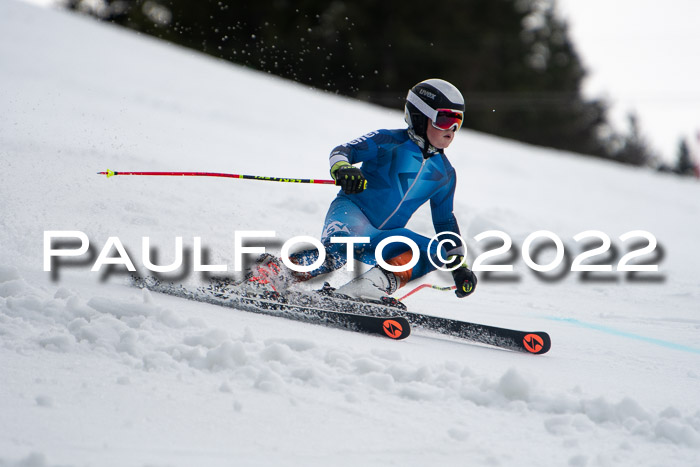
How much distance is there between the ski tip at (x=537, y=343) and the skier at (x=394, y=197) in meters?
0.52

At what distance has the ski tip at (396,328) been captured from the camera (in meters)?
3.46

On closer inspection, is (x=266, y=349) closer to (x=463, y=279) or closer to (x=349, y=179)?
(x=349, y=179)

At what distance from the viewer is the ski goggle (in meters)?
3.87

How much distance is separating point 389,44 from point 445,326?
2303 cm

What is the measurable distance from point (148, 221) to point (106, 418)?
3.47 metres

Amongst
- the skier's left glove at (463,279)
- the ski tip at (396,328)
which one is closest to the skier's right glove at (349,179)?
the ski tip at (396,328)

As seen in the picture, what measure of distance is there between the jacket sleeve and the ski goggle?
1.10ft

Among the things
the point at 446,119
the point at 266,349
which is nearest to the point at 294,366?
the point at 266,349

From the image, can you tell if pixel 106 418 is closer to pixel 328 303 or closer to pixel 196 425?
pixel 196 425

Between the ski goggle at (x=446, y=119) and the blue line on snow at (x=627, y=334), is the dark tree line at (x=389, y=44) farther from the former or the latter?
the ski goggle at (x=446, y=119)

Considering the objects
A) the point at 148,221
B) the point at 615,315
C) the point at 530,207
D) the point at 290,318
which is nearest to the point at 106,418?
the point at 290,318

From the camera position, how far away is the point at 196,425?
7.11 feet

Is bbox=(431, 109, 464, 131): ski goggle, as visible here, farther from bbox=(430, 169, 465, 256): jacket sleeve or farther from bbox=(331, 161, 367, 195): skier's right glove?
bbox=(331, 161, 367, 195): skier's right glove

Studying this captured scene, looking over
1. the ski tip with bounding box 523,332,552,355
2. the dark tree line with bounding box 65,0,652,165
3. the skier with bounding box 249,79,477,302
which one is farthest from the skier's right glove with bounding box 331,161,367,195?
the dark tree line with bounding box 65,0,652,165
